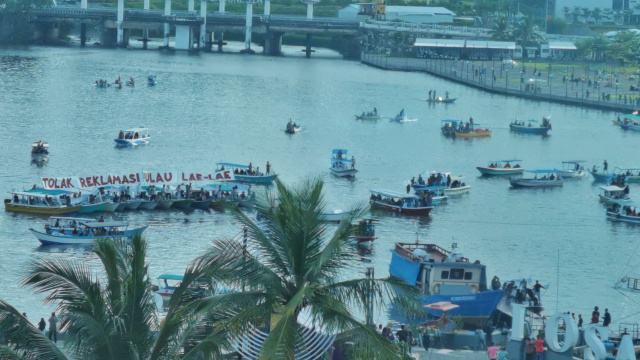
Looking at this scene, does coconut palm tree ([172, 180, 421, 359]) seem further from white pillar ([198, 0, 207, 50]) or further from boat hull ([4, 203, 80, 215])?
white pillar ([198, 0, 207, 50])

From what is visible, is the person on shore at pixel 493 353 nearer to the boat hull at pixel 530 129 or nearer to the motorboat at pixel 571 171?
the motorboat at pixel 571 171

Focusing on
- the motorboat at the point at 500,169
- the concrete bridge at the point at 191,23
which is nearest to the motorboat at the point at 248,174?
the motorboat at the point at 500,169

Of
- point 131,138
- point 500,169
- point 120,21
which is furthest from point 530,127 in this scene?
point 120,21

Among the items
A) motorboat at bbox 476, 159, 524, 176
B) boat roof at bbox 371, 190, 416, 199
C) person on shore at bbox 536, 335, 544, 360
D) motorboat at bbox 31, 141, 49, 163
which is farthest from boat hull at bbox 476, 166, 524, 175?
person on shore at bbox 536, 335, 544, 360

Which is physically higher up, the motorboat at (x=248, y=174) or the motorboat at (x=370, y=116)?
the motorboat at (x=370, y=116)

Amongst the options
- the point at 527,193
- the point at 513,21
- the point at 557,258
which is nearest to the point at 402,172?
the point at 527,193

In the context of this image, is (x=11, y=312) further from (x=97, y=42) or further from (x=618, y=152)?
(x=97, y=42)
